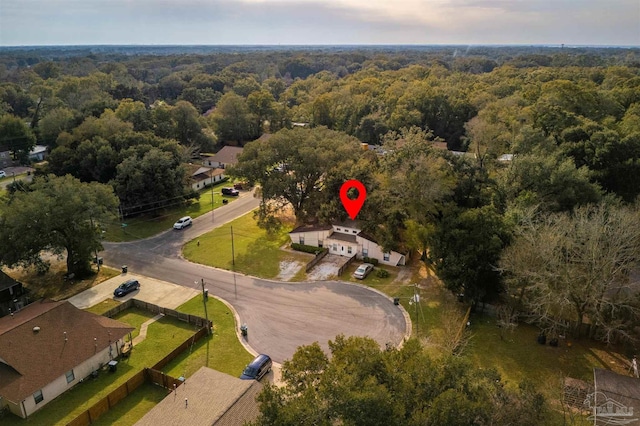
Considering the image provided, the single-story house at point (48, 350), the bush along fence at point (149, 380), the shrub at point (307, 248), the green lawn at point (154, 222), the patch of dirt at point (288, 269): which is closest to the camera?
the bush along fence at point (149, 380)

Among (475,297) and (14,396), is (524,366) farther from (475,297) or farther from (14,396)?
(14,396)

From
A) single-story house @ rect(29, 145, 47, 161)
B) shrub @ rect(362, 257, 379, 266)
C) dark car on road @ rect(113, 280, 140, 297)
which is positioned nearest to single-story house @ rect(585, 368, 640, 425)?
shrub @ rect(362, 257, 379, 266)

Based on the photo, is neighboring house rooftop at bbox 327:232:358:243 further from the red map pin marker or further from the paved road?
Result: the paved road

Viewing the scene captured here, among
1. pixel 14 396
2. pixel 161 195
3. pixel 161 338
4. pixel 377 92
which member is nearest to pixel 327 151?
pixel 161 195

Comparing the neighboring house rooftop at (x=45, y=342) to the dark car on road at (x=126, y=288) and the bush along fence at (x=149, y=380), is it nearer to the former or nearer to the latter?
the bush along fence at (x=149, y=380)

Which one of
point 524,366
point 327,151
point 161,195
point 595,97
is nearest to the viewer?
point 524,366

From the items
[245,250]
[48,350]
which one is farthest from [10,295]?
[245,250]

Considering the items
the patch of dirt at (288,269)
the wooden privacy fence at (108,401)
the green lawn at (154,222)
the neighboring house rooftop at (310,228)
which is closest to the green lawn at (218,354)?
the wooden privacy fence at (108,401)
